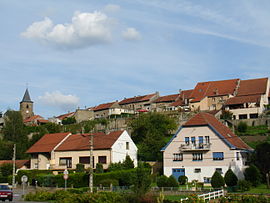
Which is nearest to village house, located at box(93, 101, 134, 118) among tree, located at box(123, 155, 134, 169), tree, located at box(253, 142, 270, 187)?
tree, located at box(123, 155, 134, 169)

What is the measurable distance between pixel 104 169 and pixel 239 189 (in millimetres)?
21911

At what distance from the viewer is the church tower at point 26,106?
14775cm

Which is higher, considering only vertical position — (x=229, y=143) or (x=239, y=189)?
(x=229, y=143)

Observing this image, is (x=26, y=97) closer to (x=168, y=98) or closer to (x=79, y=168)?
(x=168, y=98)

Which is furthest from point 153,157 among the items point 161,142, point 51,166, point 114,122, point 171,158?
point 114,122

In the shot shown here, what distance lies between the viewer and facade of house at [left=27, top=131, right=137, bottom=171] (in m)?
57.8

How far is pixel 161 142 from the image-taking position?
64.0 m

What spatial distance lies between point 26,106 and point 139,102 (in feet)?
167

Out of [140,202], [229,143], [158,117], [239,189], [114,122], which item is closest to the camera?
[140,202]

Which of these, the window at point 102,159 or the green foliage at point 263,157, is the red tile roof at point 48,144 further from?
the green foliage at point 263,157

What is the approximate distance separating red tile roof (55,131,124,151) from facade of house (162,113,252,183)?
8976 mm

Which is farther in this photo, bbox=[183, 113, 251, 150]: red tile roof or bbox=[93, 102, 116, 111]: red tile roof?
bbox=[93, 102, 116, 111]: red tile roof

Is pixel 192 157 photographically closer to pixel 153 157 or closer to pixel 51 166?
pixel 153 157

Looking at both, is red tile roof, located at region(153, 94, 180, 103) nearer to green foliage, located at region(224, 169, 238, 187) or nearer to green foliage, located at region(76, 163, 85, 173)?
green foliage, located at region(76, 163, 85, 173)
